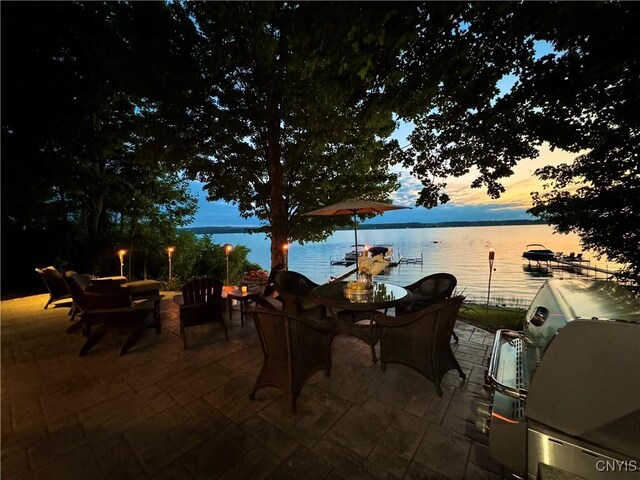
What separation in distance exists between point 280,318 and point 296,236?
18.3ft

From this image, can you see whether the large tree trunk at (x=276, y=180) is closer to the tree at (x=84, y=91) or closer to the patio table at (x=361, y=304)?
the tree at (x=84, y=91)

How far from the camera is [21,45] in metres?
5.59

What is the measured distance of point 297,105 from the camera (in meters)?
5.70

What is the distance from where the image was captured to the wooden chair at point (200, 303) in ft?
12.4

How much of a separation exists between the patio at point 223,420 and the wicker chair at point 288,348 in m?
0.25

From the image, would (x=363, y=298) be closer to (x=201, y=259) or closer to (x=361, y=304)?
(x=361, y=304)

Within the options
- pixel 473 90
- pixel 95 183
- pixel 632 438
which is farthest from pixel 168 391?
pixel 95 183

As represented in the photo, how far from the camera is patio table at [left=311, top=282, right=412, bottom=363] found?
317cm

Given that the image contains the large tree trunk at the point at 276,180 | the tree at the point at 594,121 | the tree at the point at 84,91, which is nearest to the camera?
the tree at the point at 594,121

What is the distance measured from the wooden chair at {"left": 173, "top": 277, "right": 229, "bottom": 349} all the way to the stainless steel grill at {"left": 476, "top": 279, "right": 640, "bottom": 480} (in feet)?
12.4

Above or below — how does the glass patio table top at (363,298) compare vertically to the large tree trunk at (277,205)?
below

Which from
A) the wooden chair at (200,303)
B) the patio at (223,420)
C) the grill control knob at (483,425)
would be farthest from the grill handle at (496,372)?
the wooden chair at (200,303)

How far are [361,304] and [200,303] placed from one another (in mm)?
2663

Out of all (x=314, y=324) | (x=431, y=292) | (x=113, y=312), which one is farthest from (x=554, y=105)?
(x=113, y=312)
